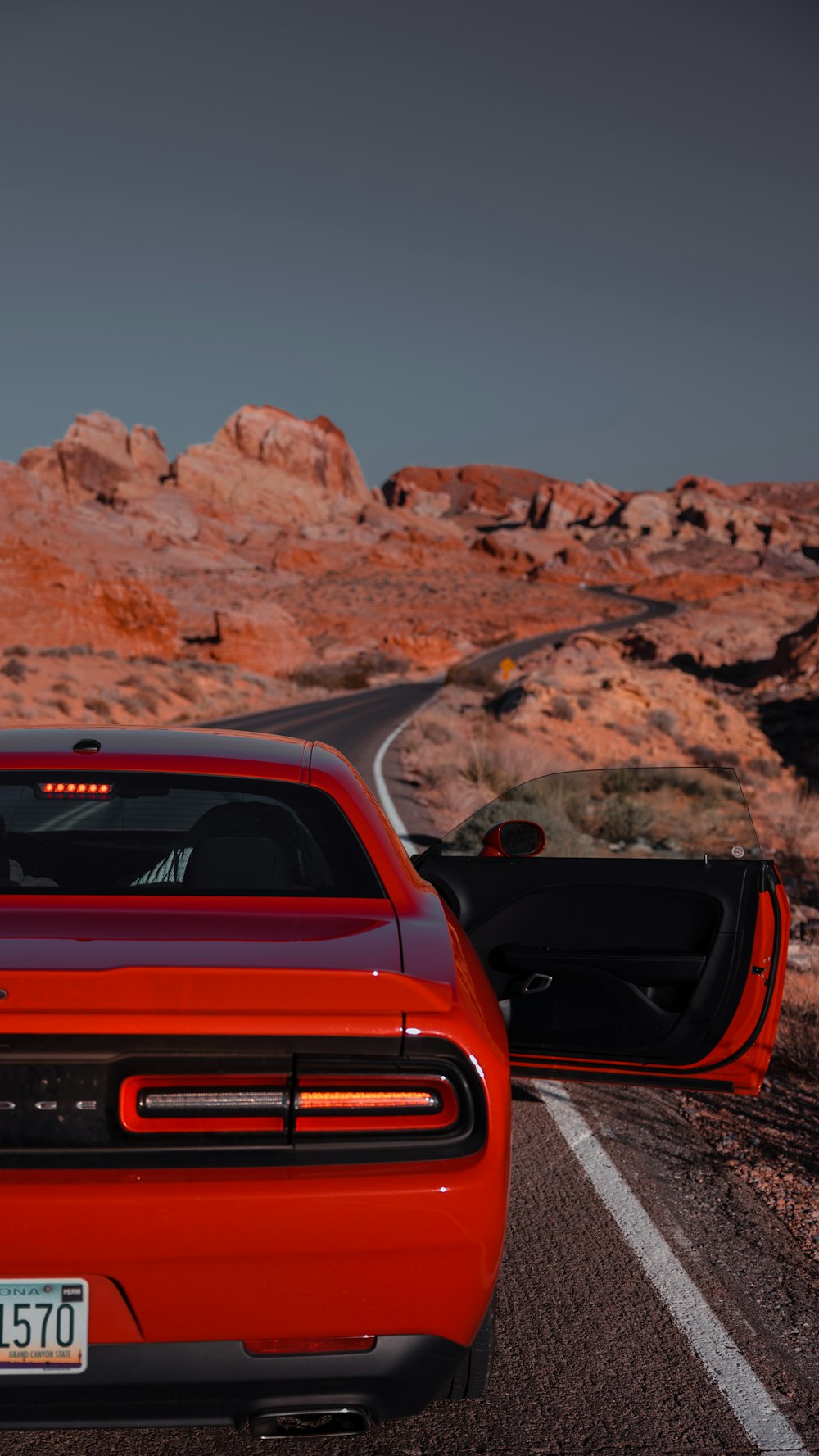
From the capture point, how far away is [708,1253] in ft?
11.2

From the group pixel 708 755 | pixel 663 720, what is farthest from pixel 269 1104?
pixel 663 720

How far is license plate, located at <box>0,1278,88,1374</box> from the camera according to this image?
1892 millimetres

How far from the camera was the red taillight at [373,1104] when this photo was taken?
200 centimetres

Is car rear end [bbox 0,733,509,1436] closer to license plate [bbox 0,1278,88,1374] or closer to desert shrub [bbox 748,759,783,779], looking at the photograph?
license plate [bbox 0,1278,88,1374]

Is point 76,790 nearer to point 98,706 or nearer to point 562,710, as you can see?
point 562,710

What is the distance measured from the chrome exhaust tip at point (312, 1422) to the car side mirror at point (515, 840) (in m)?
2.09

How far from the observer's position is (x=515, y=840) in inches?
156

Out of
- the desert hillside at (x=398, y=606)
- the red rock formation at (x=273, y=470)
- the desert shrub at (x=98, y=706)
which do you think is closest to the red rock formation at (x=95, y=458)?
the desert hillside at (x=398, y=606)

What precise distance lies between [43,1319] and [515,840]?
2389mm

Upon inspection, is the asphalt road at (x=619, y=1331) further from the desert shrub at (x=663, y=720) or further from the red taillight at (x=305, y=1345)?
the desert shrub at (x=663, y=720)

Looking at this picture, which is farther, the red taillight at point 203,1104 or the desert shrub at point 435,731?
the desert shrub at point 435,731

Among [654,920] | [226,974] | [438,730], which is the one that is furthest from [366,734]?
[226,974]

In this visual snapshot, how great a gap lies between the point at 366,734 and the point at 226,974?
2215cm

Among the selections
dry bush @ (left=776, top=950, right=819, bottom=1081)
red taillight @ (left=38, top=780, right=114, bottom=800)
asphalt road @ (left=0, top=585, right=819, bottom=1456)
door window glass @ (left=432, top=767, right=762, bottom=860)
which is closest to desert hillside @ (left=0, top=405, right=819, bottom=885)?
door window glass @ (left=432, top=767, right=762, bottom=860)
